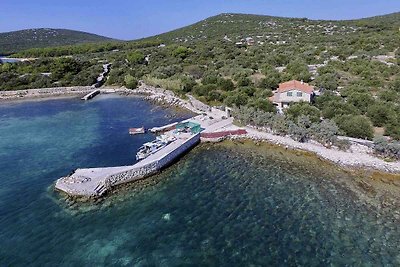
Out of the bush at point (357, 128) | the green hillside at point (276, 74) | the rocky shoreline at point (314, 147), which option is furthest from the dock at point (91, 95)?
the bush at point (357, 128)

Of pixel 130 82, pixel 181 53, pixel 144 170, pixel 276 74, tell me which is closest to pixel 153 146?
pixel 144 170

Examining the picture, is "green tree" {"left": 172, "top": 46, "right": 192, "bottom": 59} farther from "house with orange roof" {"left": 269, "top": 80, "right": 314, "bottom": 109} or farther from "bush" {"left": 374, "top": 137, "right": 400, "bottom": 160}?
"bush" {"left": 374, "top": 137, "right": 400, "bottom": 160}

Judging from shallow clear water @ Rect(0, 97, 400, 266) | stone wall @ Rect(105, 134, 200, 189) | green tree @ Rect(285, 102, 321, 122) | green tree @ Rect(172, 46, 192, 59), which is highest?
green tree @ Rect(172, 46, 192, 59)

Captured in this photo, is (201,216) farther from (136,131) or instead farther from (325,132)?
(136,131)

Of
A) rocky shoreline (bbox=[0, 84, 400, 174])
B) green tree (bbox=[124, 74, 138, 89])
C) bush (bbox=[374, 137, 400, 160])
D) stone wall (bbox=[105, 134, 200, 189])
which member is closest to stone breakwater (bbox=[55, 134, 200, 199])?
stone wall (bbox=[105, 134, 200, 189])

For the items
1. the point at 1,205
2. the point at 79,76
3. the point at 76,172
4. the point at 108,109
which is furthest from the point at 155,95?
the point at 1,205

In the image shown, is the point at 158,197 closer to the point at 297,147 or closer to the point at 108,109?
the point at 297,147
